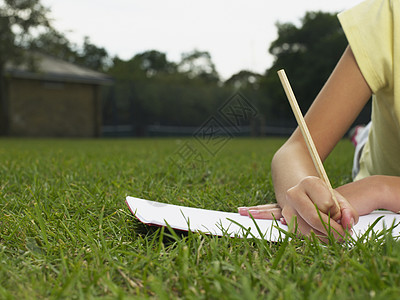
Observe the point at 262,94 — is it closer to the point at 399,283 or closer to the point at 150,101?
the point at 150,101

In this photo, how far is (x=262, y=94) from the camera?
17.8m

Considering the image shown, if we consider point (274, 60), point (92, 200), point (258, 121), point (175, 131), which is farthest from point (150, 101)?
point (92, 200)

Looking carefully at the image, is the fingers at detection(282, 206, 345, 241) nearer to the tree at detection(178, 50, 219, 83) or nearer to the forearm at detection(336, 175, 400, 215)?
A: the forearm at detection(336, 175, 400, 215)

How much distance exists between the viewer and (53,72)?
13.2m

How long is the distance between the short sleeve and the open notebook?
398 millimetres

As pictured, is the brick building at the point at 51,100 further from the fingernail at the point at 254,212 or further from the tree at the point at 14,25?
the fingernail at the point at 254,212

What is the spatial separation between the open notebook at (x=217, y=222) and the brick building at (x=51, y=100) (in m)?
13.0

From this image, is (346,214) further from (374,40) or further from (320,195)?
(374,40)

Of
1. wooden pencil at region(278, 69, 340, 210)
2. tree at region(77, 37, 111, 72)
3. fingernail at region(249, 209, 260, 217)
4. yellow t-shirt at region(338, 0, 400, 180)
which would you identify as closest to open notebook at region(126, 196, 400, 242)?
fingernail at region(249, 209, 260, 217)

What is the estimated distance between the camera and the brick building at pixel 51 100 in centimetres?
1261

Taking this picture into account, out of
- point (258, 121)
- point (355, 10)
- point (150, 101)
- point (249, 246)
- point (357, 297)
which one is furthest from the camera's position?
point (258, 121)

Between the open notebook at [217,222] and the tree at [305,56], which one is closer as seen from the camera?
the open notebook at [217,222]

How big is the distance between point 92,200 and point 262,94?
17063 mm

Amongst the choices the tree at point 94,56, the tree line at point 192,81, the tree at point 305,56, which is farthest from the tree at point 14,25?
the tree at point 94,56
